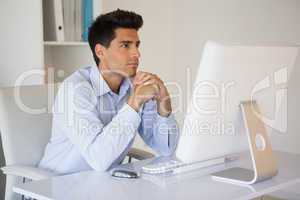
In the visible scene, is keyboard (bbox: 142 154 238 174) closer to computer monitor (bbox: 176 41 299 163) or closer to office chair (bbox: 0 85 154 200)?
computer monitor (bbox: 176 41 299 163)

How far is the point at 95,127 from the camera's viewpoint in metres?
1.69

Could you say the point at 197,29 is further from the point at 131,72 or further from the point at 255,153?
the point at 255,153

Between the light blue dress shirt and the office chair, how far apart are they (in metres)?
0.07

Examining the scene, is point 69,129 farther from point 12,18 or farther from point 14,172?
point 12,18

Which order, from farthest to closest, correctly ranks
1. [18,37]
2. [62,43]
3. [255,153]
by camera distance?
1. [62,43]
2. [18,37]
3. [255,153]

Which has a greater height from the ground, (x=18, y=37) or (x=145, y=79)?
(x=18, y=37)

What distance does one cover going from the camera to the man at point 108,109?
1657mm

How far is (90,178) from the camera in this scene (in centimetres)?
153

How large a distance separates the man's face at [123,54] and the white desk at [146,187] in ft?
1.76

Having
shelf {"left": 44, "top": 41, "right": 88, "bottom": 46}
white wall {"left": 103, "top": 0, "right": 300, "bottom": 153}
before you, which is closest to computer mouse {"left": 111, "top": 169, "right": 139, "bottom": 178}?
shelf {"left": 44, "top": 41, "right": 88, "bottom": 46}

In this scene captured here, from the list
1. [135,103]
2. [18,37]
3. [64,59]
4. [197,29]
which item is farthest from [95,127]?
[197,29]

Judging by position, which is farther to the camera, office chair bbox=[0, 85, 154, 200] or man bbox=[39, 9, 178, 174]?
office chair bbox=[0, 85, 154, 200]

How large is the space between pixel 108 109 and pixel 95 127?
0.31m

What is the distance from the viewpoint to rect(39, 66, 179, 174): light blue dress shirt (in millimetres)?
1646
